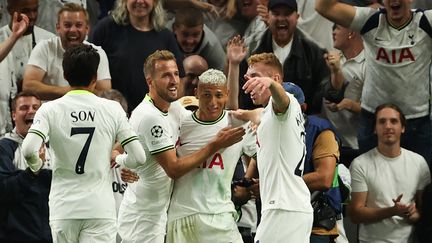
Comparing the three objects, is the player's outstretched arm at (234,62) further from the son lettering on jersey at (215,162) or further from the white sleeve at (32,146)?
the white sleeve at (32,146)

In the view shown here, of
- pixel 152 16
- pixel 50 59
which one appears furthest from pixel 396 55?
pixel 50 59

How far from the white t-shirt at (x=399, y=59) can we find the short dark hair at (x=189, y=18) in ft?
5.99

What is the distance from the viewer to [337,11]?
11508 mm

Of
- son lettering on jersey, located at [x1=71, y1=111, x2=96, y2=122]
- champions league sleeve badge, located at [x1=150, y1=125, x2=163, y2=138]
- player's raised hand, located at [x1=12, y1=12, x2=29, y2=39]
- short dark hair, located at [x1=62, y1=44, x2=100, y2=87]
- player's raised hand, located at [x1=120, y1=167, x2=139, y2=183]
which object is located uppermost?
player's raised hand, located at [x1=12, y1=12, x2=29, y2=39]

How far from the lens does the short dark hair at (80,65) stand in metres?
8.81

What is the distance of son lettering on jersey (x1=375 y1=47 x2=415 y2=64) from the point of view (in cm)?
1152

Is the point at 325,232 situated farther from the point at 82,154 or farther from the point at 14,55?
the point at 14,55

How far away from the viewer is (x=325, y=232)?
33.2 ft

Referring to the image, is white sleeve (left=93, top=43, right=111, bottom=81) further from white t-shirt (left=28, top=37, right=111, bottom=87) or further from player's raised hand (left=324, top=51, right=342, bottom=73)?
player's raised hand (left=324, top=51, right=342, bottom=73)

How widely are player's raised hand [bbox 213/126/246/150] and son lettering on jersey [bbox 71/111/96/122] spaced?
1.18m

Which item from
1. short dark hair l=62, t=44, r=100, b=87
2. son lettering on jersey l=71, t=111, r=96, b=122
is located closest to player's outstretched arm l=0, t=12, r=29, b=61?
short dark hair l=62, t=44, r=100, b=87

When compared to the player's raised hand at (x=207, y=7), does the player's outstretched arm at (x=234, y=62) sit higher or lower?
lower

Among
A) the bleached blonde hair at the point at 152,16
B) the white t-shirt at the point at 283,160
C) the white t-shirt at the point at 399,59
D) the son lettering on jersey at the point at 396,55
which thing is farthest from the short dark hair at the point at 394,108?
the white t-shirt at the point at 283,160

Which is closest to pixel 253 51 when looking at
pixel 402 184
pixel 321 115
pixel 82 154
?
pixel 321 115
